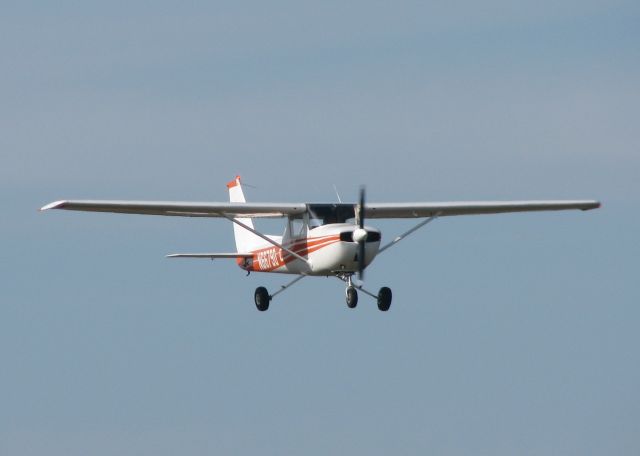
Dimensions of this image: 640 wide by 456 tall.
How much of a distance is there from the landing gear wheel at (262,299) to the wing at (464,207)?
10.5 feet

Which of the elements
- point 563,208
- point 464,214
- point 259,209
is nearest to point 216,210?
point 259,209

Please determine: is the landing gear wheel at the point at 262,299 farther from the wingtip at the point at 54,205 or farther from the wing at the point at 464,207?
the wingtip at the point at 54,205

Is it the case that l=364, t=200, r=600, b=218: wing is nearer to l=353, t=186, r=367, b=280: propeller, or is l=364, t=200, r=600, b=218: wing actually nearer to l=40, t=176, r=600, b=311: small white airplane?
l=40, t=176, r=600, b=311: small white airplane

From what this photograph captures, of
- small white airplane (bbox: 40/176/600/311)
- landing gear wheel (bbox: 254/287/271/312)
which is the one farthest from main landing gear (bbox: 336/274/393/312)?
landing gear wheel (bbox: 254/287/271/312)

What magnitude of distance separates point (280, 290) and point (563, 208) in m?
7.56

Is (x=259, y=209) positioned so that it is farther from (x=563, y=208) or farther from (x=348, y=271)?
(x=563, y=208)

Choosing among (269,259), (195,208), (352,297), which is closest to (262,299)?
(269,259)

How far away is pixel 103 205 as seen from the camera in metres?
→ 34.9

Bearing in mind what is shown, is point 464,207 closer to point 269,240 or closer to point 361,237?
point 269,240

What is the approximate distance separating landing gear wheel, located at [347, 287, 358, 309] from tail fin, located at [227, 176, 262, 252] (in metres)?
5.23

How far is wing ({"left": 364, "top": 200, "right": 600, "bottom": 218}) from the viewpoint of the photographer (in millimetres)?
37334

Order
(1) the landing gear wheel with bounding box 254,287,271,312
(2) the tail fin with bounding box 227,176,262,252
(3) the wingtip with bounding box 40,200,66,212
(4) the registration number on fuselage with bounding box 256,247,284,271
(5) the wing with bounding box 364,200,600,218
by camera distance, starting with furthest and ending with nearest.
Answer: (2) the tail fin with bounding box 227,176,262,252 < (1) the landing gear wheel with bounding box 254,287,271,312 < (4) the registration number on fuselage with bounding box 256,247,284,271 < (5) the wing with bounding box 364,200,600,218 < (3) the wingtip with bounding box 40,200,66,212

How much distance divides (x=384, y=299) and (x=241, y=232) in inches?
302

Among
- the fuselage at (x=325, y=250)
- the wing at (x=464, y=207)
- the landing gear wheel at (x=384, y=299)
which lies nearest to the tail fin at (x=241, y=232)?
the fuselage at (x=325, y=250)
